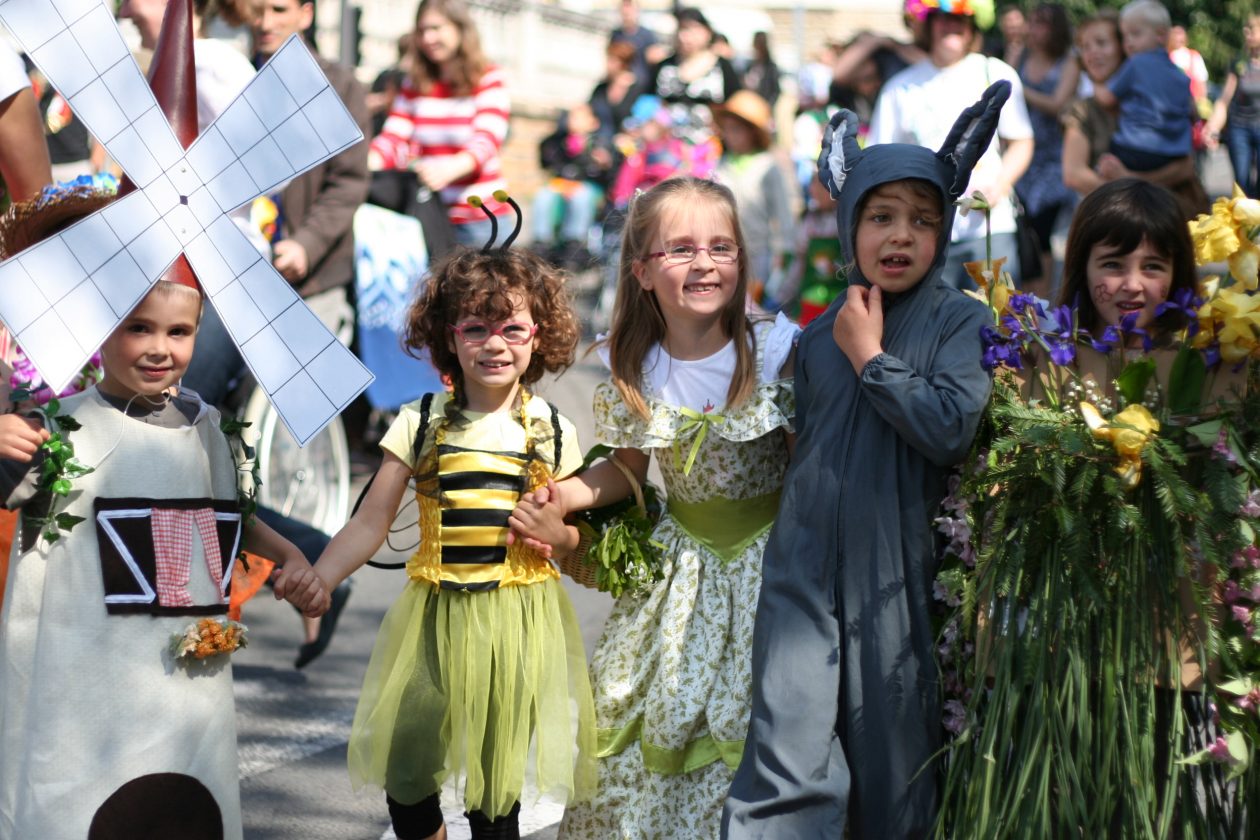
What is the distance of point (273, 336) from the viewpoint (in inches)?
130

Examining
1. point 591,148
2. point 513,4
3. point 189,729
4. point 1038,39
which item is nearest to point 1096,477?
point 189,729

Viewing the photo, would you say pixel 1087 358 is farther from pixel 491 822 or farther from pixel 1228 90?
pixel 1228 90

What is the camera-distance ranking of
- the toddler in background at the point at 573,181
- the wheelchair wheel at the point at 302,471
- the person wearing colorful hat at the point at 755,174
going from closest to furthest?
the wheelchair wheel at the point at 302,471, the person wearing colorful hat at the point at 755,174, the toddler in background at the point at 573,181

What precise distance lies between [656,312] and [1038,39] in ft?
22.7

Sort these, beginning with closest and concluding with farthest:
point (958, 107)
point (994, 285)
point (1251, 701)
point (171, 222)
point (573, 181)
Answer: point (1251, 701) < point (171, 222) < point (994, 285) < point (958, 107) < point (573, 181)

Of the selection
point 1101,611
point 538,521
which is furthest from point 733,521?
point 1101,611

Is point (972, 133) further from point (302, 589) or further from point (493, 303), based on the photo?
point (302, 589)

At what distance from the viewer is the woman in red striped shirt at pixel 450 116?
764 centimetres

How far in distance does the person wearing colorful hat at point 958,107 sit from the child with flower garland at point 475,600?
3.34 metres

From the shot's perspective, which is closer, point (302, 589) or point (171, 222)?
point (171, 222)

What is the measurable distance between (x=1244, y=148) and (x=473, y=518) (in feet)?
27.1

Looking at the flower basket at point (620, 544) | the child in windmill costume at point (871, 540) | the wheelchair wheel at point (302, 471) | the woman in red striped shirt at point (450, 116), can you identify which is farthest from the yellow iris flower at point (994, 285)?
the woman in red striped shirt at point (450, 116)

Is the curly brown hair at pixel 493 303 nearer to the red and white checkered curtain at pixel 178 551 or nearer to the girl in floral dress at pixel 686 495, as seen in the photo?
the girl in floral dress at pixel 686 495

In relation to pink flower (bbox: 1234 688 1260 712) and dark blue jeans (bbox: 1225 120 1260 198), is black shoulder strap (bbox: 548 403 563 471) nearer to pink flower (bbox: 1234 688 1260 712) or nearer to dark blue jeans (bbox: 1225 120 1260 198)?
pink flower (bbox: 1234 688 1260 712)
